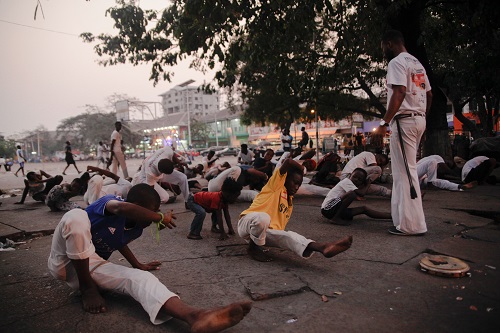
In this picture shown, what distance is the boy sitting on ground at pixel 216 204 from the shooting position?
405cm

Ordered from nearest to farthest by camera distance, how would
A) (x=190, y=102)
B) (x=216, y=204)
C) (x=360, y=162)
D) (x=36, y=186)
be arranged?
(x=216, y=204) < (x=360, y=162) < (x=36, y=186) < (x=190, y=102)

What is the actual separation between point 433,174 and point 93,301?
6.95m

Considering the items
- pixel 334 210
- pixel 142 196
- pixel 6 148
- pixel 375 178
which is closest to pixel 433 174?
pixel 375 178

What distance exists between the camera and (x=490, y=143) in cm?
1031

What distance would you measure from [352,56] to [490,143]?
5.34 metres

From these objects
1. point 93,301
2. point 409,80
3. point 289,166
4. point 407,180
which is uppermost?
point 409,80

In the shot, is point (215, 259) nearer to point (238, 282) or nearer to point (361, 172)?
point (238, 282)

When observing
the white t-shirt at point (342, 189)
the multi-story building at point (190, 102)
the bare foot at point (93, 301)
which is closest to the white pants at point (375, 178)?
the white t-shirt at point (342, 189)

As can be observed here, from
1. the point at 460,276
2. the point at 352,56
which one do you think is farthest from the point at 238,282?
the point at 352,56

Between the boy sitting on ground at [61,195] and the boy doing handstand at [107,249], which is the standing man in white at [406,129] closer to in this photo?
the boy doing handstand at [107,249]

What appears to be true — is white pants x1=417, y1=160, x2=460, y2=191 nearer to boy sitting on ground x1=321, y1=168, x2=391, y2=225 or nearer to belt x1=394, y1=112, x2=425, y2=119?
boy sitting on ground x1=321, y1=168, x2=391, y2=225

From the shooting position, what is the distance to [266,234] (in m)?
3.18

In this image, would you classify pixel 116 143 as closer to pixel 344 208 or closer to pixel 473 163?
pixel 344 208

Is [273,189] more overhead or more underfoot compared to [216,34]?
more underfoot
